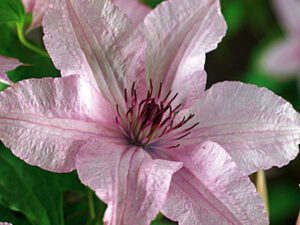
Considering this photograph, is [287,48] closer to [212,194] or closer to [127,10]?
[127,10]

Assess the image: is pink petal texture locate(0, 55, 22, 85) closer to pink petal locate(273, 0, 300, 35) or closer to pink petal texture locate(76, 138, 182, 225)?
pink petal texture locate(76, 138, 182, 225)

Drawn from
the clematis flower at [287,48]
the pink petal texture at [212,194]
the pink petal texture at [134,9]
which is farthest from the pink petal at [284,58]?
the pink petal texture at [212,194]

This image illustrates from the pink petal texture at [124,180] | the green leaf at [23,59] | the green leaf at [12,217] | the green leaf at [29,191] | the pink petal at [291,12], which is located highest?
the green leaf at [23,59]

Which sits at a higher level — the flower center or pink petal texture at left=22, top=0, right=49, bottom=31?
pink petal texture at left=22, top=0, right=49, bottom=31

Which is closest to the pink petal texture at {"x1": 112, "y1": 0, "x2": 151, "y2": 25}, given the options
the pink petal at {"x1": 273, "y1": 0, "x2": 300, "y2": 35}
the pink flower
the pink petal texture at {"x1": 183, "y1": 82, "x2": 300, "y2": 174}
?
the pink flower

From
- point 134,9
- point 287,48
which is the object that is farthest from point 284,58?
point 134,9

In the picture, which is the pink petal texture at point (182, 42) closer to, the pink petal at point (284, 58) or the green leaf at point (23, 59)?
the green leaf at point (23, 59)
